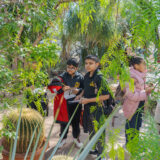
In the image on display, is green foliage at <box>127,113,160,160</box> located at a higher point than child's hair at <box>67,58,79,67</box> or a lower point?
lower

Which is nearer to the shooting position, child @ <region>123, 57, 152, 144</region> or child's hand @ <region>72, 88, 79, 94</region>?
child @ <region>123, 57, 152, 144</region>

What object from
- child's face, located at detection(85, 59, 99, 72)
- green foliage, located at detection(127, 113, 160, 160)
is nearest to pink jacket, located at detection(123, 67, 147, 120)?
child's face, located at detection(85, 59, 99, 72)

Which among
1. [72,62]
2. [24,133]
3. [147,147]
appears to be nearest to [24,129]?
[24,133]

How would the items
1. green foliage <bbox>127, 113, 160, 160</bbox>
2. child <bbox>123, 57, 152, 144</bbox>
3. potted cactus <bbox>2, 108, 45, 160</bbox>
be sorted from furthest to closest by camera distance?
1. potted cactus <bbox>2, 108, 45, 160</bbox>
2. child <bbox>123, 57, 152, 144</bbox>
3. green foliage <bbox>127, 113, 160, 160</bbox>

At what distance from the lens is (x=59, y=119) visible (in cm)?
253

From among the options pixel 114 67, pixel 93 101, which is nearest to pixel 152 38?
pixel 114 67

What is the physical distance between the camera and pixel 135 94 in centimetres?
198

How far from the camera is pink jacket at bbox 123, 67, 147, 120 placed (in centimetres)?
192

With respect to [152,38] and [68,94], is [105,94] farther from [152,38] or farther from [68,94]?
[152,38]

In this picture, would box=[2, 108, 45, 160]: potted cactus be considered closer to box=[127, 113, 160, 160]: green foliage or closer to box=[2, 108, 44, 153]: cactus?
box=[2, 108, 44, 153]: cactus

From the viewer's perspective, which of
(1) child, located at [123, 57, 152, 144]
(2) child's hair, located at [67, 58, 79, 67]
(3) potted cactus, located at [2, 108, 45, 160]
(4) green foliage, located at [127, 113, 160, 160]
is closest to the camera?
(4) green foliage, located at [127, 113, 160, 160]

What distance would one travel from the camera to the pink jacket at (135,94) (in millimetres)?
1918

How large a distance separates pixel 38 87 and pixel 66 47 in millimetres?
6907

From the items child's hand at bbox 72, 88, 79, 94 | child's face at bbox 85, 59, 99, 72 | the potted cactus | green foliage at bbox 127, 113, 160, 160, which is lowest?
the potted cactus
